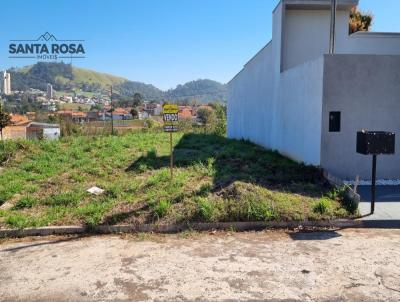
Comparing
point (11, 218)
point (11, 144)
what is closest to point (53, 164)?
point (11, 144)

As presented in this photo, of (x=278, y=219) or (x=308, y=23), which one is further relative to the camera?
(x=308, y=23)

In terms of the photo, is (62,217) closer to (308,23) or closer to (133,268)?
(133,268)

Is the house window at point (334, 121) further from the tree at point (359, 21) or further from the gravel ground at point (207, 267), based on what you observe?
the tree at point (359, 21)

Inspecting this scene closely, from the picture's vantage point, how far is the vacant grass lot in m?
6.34

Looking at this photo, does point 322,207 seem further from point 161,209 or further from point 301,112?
point 301,112

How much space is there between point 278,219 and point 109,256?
2808 millimetres

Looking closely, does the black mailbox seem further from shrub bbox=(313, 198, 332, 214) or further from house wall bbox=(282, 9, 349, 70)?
house wall bbox=(282, 9, 349, 70)

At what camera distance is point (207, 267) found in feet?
15.0

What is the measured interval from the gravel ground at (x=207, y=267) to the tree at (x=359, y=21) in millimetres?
11563

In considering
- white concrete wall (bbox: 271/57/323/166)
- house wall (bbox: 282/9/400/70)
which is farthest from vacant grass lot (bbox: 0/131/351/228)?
house wall (bbox: 282/9/400/70)

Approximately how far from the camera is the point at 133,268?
4570 mm

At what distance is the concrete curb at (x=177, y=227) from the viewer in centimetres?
602

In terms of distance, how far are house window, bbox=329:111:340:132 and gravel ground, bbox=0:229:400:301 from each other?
3462 mm

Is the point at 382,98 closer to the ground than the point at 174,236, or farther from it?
farther from it
